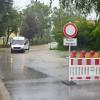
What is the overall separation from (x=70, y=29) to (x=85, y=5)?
2.48 m

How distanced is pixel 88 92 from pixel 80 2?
3339 millimetres

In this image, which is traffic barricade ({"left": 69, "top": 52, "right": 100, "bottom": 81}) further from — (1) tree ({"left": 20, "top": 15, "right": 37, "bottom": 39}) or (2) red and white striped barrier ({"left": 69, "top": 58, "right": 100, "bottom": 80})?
(1) tree ({"left": 20, "top": 15, "right": 37, "bottom": 39})

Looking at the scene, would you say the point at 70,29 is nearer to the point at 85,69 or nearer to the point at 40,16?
the point at 85,69

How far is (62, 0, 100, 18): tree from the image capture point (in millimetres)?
15602

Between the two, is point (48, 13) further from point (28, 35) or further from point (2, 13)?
point (2, 13)

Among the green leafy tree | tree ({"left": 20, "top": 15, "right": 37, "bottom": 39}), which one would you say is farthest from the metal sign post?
the green leafy tree

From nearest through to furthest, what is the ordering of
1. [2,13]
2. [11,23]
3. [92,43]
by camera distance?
[92,43] → [2,13] → [11,23]

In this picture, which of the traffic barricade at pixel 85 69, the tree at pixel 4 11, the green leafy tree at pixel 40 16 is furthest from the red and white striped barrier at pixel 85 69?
the green leafy tree at pixel 40 16

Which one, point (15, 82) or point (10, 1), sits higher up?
point (10, 1)

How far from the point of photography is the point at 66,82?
17.4 metres

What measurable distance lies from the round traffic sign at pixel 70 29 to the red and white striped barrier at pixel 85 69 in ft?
4.86

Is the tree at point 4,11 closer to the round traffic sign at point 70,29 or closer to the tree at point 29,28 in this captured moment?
the tree at point 29,28

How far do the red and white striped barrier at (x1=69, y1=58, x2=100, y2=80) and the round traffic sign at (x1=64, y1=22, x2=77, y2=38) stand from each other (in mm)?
1482

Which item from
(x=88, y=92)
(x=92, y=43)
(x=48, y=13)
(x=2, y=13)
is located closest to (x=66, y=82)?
(x=88, y=92)
